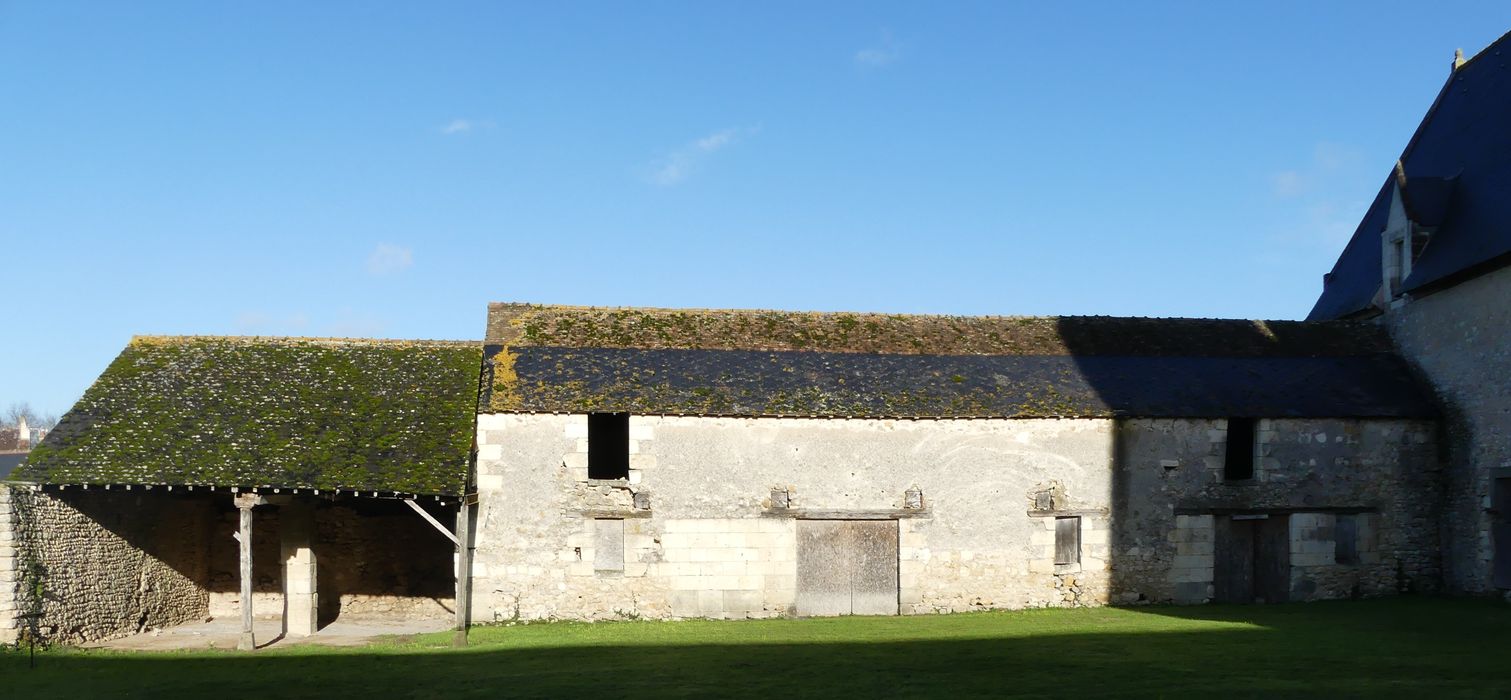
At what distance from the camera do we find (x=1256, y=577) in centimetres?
1934

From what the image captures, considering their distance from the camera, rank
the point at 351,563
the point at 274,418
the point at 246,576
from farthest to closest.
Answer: the point at 351,563, the point at 274,418, the point at 246,576

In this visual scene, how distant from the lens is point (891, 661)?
1360 cm

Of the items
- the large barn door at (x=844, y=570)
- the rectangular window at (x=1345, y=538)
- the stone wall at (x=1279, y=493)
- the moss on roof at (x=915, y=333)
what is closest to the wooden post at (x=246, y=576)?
the moss on roof at (x=915, y=333)

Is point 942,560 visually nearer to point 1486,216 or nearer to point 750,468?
point 750,468

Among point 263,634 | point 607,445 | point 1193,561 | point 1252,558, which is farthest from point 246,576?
point 1252,558

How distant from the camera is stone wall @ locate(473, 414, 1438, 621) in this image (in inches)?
709

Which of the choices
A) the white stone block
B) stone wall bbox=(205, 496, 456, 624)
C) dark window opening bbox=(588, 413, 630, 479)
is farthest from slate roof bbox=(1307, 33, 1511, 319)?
stone wall bbox=(205, 496, 456, 624)

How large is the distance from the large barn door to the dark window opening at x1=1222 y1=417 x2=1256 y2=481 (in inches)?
240

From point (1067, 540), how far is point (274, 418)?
1213 centimetres

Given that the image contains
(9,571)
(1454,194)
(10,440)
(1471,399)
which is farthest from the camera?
(10,440)

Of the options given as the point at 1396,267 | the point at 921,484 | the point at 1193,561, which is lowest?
the point at 1193,561

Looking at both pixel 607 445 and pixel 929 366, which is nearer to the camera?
pixel 929 366

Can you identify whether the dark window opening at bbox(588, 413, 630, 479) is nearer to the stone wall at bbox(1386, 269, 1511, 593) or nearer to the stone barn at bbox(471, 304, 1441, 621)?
the stone barn at bbox(471, 304, 1441, 621)

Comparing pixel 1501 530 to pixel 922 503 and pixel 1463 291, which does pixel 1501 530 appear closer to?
pixel 1463 291
